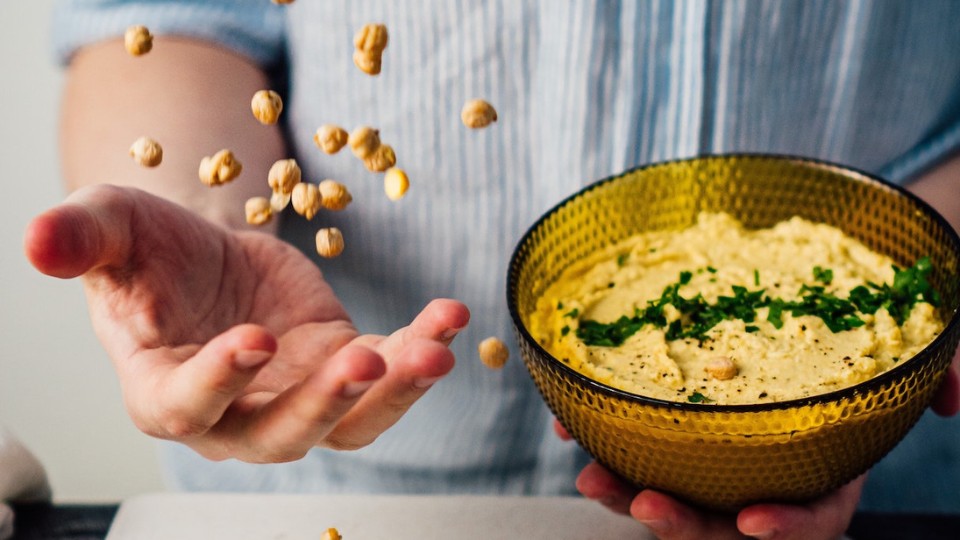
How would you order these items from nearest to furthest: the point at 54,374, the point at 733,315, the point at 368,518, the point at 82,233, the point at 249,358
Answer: the point at 249,358 → the point at 82,233 → the point at 733,315 → the point at 368,518 → the point at 54,374

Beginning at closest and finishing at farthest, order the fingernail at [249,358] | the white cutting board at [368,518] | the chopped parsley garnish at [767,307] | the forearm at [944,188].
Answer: the fingernail at [249,358] → the chopped parsley garnish at [767,307] → the white cutting board at [368,518] → the forearm at [944,188]

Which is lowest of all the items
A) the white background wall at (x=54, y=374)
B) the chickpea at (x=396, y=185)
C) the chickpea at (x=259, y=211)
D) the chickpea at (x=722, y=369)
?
the white background wall at (x=54, y=374)

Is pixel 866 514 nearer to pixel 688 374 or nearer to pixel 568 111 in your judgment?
pixel 688 374

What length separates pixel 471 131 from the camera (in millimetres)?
1301

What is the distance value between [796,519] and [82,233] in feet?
2.19

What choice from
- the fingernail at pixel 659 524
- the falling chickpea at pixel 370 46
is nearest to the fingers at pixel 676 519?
the fingernail at pixel 659 524

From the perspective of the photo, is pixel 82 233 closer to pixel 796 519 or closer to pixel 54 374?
pixel 796 519

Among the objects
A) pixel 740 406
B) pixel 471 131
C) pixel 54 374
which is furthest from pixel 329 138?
pixel 54 374

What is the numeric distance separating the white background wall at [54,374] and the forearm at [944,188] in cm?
214

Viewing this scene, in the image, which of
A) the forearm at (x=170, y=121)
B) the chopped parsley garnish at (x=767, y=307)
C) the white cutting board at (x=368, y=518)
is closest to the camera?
the chopped parsley garnish at (x=767, y=307)

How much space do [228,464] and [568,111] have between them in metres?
0.77

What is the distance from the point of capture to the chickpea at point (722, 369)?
2.69 ft

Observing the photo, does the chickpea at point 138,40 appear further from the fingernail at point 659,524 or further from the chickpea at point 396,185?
the fingernail at point 659,524

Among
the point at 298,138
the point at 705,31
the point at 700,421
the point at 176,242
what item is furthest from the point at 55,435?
the point at 700,421
